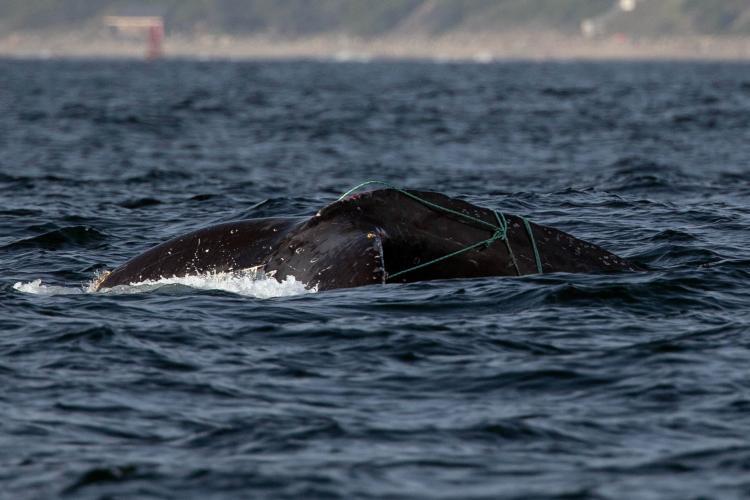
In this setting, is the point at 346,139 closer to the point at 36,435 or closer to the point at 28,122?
the point at 28,122

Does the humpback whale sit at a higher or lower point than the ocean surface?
higher

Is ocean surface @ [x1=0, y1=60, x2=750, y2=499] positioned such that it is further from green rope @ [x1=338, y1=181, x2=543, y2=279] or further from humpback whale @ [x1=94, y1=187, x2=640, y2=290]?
green rope @ [x1=338, y1=181, x2=543, y2=279]

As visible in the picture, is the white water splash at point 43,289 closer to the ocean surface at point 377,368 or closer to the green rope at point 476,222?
the ocean surface at point 377,368

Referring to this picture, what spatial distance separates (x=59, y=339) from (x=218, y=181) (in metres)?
14.3

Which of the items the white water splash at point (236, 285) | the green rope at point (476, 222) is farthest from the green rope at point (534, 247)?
the white water splash at point (236, 285)

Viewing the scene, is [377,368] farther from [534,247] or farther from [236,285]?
[534,247]

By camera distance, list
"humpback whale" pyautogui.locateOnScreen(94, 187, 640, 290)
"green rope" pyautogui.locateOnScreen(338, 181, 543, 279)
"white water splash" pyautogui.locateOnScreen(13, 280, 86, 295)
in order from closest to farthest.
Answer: "humpback whale" pyautogui.locateOnScreen(94, 187, 640, 290), "green rope" pyautogui.locateOnScreen(338, 181, 543, 279), "white water splash" pyautogui.locateOnScreen(13, 280, 86, 295)

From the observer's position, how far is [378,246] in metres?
11.5

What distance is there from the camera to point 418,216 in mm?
11883

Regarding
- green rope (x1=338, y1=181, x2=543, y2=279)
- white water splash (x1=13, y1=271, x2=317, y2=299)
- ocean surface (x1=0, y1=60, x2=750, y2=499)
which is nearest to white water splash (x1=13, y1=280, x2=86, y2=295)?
ocean surface (x1=0, y1=60, x2=750, y2=499)

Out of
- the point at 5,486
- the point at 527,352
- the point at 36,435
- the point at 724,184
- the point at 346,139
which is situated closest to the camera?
the point at 5,486

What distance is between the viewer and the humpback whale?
11.7 m

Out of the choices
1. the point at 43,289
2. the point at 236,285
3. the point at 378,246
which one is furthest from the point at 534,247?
the point at 43,289

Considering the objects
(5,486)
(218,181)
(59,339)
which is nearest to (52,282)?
(59,339)
